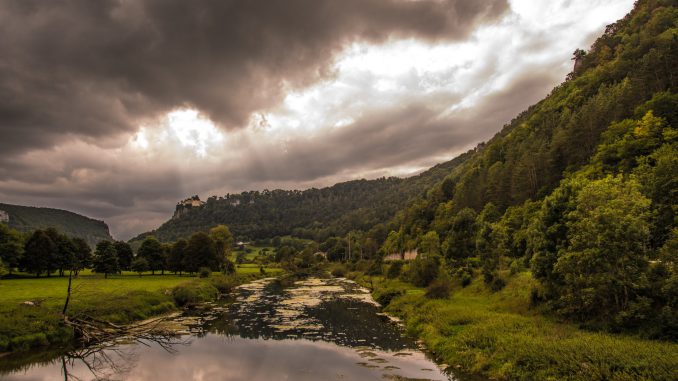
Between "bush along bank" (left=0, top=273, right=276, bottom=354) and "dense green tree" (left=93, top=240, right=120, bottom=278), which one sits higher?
"dense green tree" (left=93, top=240, right=120, bottom=278)

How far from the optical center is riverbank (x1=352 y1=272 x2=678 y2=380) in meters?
16.8

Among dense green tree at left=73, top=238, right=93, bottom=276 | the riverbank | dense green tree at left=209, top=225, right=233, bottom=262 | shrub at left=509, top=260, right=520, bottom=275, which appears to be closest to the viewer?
the riverbank

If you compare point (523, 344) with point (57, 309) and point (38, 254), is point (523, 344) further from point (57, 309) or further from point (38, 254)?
point (38, 254)

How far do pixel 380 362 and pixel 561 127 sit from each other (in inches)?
3739

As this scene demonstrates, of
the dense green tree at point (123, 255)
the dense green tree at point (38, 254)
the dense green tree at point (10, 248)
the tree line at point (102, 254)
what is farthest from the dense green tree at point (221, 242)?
the dense green tree at point (10, 248)

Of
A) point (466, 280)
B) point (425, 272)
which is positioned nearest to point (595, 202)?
point (466, 280)

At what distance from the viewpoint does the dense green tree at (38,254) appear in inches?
2768

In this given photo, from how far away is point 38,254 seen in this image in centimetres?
7106

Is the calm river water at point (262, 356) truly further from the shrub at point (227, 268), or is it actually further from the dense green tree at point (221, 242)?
the dense green tree at point (221, 242)

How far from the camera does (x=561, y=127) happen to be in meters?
94.5

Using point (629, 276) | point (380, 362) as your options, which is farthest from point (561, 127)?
point (380, 362)

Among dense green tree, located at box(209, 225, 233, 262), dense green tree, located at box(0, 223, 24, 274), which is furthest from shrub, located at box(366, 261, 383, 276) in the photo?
dense green tree, located at box(0, 223, 24, 274)

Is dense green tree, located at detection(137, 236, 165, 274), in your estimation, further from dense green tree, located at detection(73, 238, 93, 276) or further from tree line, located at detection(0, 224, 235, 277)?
dense green tree, located at detection(73, 238, 93, 276)

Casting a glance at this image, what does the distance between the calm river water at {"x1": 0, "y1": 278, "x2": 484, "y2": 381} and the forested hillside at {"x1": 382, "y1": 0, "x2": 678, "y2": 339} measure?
1292 centimetres
